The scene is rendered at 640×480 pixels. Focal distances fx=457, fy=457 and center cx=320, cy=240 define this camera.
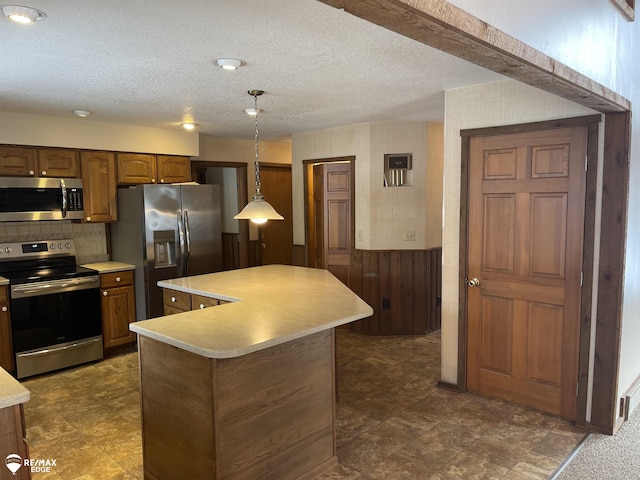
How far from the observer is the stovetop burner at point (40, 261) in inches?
163

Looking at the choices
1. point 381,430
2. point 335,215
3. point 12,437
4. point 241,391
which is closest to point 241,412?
point 241,391

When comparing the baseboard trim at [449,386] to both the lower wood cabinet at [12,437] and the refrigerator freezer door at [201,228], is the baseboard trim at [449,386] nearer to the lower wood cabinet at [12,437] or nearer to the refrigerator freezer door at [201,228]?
the refrigerator freezer door at [201,228]

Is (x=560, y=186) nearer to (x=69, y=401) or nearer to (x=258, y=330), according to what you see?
(x=258, y=330)

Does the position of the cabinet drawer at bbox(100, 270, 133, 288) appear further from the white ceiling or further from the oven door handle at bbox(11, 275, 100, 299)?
the white ceiling

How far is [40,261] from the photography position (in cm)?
452

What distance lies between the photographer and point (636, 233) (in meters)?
3.09

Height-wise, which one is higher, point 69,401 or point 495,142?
point 495,142

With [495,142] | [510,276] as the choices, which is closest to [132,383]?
[510,276]

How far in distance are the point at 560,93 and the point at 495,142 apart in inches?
41.2

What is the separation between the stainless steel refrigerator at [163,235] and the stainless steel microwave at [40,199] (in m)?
0.47

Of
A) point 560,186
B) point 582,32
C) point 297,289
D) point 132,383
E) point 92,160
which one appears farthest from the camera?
point 92,160

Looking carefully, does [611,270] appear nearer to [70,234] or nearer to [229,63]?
[229,63]

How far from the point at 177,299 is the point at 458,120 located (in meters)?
2.56

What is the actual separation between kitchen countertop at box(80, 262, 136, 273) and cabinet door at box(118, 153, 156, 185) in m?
0.86
